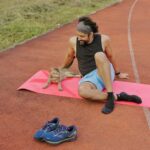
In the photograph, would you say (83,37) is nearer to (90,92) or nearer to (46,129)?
(90,92)

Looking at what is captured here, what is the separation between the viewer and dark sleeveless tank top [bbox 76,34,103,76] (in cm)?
639

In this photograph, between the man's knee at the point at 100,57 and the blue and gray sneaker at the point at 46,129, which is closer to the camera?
the blue and gray sneaker at the point at 46,129

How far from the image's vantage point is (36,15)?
14820 millimetres

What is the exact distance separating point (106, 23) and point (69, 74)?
6.93 meters

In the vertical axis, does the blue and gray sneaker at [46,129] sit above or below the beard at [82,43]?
below

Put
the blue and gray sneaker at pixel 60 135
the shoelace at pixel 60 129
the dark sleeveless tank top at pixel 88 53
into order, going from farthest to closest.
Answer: the dark sleeveless tank top at pixel 88 53 < the shoelace at pixel 60 129 < the blue and gray sneaker at pixel 60 135

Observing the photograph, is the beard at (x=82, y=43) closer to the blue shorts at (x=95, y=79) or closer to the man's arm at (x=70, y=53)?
the man's arm at (x=70, y=53)

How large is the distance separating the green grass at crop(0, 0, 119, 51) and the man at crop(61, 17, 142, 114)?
3774 mm

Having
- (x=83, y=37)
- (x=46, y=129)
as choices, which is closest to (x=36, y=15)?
(x=83, y=37)

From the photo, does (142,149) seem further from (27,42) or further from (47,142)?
(27,42)

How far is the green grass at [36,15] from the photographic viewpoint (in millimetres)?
11702

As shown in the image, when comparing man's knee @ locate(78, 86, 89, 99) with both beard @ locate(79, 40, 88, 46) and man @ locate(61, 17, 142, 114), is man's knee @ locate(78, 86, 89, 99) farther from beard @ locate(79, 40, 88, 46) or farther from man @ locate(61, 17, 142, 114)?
beard @ locate(79, 40, 88, 46)

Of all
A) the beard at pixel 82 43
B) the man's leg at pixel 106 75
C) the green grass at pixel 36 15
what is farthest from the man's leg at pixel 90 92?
the green grass at pixel 36 15

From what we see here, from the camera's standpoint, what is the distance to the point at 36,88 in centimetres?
663
